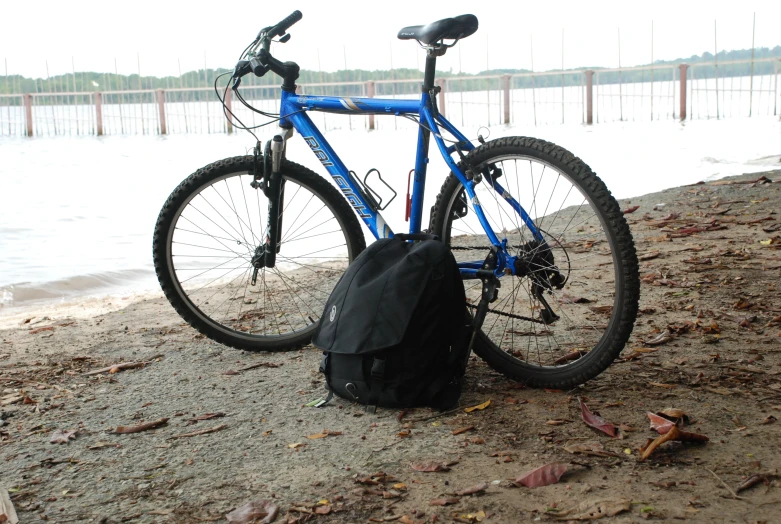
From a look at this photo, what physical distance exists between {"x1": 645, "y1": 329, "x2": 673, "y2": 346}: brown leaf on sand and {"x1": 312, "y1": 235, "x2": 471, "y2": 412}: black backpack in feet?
2.14

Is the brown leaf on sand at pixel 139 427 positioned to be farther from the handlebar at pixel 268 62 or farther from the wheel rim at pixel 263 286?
the handlebar at pixel 268 62

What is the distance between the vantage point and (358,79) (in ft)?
63.6

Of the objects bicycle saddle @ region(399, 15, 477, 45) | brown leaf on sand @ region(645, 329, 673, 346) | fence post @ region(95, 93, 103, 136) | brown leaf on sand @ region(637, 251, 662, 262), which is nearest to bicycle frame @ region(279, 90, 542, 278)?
bicycle saddle @ region(399, 15, 477, 45)

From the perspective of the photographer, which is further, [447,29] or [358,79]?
[358,79]

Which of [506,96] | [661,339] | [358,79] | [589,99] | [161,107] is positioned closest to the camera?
[661,339]

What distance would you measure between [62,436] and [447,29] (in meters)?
1.42

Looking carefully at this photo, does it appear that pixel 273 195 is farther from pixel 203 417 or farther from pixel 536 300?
pixel 536 300

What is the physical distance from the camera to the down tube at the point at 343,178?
7.45ft

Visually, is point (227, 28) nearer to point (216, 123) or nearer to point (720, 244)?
point (216, 123)

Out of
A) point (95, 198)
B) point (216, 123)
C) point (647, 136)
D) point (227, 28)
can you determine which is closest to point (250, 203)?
point (95, 198)

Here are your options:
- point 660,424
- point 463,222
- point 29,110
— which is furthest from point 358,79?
point 660,424

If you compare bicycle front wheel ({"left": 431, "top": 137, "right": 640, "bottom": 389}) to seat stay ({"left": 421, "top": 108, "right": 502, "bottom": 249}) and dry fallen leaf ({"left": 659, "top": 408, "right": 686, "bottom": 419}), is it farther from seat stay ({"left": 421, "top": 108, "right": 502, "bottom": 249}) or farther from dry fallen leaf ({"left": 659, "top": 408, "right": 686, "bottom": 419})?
dry fallen leaf ({"left": 659, "top": 408, "right": 686, "bottom": 419})

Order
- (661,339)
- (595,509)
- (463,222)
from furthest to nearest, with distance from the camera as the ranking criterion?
(463,222), (661,339), (595,509)

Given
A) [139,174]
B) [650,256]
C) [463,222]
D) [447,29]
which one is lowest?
[650,256]
